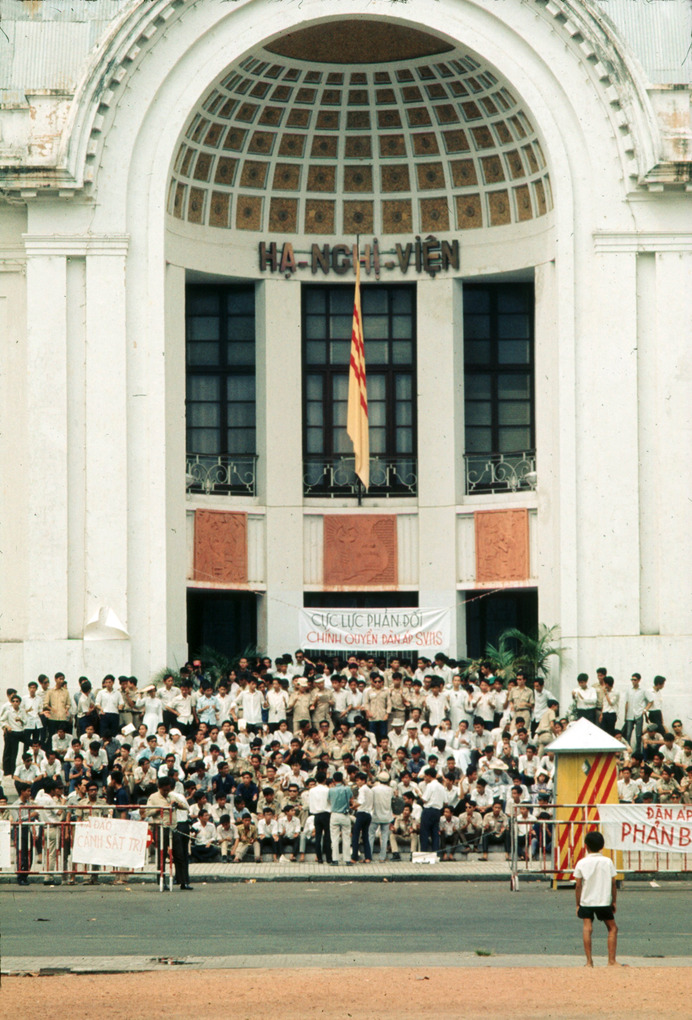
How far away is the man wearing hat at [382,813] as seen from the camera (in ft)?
83.3

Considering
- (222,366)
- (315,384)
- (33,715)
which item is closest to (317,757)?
(33,715)

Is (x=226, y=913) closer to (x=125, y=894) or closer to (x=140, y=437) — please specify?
(x=125, y=894)

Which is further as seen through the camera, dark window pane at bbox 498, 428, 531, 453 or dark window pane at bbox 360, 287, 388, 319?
dark window pane at bbox 360, 287, 388, 319

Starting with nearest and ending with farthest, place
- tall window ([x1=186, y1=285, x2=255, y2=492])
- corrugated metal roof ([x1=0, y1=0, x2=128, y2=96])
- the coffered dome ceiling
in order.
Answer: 1. corrugated metal roof ([x1=0, y1=0, x2=128, y2=96])
2. the coffered dome ceiling
3. tall window ([x1=186, y1=285, x2=255, y2=492])

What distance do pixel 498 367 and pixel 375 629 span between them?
725cm

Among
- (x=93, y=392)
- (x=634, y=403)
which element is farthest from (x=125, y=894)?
(x=634, y=403)

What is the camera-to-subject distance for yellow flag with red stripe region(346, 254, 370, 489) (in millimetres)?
32906

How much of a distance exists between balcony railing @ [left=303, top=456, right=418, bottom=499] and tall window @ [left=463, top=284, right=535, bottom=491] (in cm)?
142

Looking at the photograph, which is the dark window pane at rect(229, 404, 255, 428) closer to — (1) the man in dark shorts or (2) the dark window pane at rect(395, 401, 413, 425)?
(2) the dark window pane at rect(395, 401, 413, 425)

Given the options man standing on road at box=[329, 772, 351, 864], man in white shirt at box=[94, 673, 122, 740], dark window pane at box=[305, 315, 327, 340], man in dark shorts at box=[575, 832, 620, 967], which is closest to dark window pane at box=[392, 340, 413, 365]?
dark window pane at box=[305, 315, 327, 340]

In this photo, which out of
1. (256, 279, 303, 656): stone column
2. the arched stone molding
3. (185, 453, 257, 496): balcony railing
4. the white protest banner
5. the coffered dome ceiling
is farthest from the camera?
(256, 279, 303, 656): stone column

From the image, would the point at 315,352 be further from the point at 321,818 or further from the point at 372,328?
the point at 321,818

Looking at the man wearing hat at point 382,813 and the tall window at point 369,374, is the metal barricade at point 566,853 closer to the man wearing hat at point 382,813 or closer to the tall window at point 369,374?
the man wearing hat at point 382,813

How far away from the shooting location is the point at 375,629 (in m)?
31.2
